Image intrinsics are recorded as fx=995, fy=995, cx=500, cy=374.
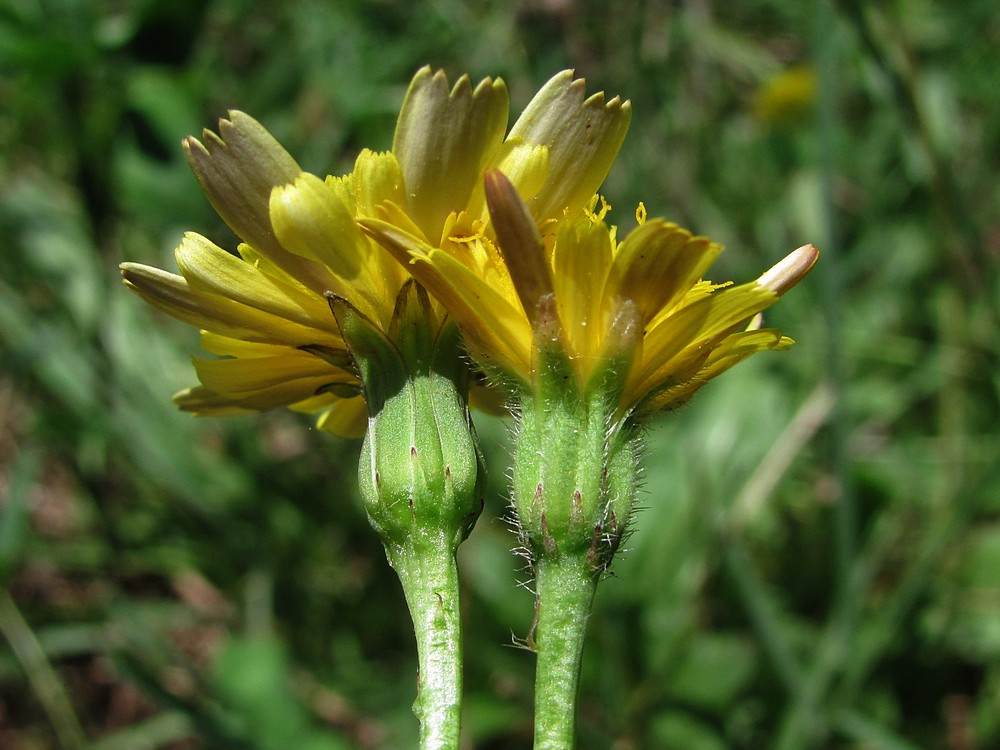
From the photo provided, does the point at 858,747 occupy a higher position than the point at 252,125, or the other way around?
the point at 252,125

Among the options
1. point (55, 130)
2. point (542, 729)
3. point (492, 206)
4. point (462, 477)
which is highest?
point (55, 130)

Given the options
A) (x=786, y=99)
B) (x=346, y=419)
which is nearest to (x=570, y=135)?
(x=346, y=419)

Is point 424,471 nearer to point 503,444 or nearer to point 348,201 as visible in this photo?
point 348,201

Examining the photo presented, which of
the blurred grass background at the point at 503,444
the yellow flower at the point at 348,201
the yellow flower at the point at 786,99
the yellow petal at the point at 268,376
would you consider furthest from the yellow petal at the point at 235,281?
the yellow flower at the point at 786,99

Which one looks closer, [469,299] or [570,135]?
[469,299]

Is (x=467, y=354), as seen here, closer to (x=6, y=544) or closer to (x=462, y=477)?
(x=462, y=477)

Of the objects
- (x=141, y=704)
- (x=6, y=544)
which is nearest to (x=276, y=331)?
(x=6, y=544)
